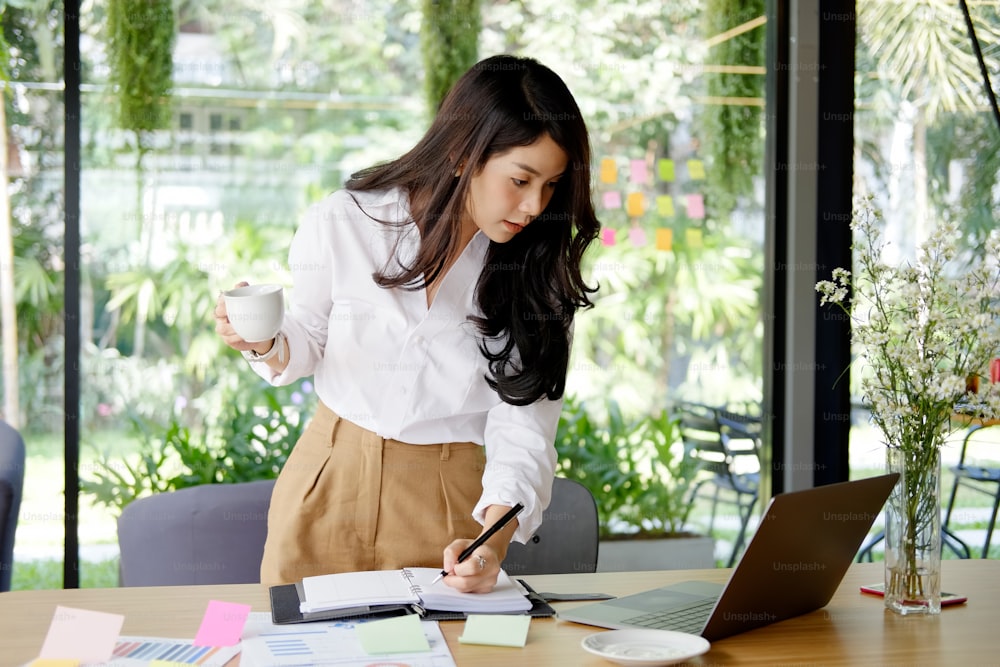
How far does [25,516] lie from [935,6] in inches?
138

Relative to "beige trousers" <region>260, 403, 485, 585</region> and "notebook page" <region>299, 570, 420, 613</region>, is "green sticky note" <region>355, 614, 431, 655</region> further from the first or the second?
"beige trousers" <region>260, 403, 485, 585</region>

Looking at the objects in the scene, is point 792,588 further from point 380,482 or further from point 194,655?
point 194,655

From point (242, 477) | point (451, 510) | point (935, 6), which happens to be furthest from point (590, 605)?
point (935, 6)

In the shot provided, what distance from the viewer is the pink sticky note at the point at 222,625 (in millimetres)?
1324

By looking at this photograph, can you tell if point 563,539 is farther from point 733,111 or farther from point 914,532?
point 733,111

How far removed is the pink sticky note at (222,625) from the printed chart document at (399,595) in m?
0.11

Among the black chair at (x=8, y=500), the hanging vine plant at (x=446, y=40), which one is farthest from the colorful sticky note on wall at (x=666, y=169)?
the black chair at (x=8, y=500)

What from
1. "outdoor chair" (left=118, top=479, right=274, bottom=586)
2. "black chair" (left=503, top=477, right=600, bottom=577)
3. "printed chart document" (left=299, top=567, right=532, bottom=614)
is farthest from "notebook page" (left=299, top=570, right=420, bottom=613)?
"outdoor chair" (left=118, top=479, right=274, bottom=586)

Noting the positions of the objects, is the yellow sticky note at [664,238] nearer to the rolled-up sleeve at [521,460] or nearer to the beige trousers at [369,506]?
the rolled-up sleeve at [521,460]

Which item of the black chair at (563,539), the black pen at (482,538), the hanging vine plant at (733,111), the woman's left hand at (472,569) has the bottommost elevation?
the black chair at (563,539)

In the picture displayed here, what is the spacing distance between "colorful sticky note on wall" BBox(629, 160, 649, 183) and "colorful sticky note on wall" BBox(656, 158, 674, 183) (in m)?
0.05

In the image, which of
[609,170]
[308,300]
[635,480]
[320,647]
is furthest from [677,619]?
[609,170]

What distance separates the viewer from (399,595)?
4.87 feet

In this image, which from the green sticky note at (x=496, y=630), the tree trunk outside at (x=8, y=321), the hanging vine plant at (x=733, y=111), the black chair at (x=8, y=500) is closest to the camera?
the green sticky note at (x=496, y=630)
